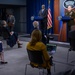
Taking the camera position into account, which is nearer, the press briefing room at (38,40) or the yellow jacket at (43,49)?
the yellow jacket at (43,49)

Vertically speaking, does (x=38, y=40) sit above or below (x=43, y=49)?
above

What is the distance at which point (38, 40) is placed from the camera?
15.9 ft

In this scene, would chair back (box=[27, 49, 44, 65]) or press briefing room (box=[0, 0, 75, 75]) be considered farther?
press briefing room (box=[0, 0, 75, 75])

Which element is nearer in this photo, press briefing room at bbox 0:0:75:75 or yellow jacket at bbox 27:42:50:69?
yellow jacket at bbox 27:42:50:69

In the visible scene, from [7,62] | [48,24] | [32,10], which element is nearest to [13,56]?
[7,62]

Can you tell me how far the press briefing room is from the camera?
4.84 meters

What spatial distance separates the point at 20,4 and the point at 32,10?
2.75ft

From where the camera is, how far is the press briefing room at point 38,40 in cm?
484

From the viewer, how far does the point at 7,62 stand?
6891 millimetres

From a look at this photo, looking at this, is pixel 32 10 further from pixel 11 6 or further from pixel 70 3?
pixel 70 3

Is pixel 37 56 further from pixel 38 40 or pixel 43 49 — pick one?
pixel 38 40

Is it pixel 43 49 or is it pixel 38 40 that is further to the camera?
pixel 38 40

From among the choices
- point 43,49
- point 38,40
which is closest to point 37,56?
point 43,49

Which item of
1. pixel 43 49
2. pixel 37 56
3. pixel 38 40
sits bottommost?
pixel 37 56
